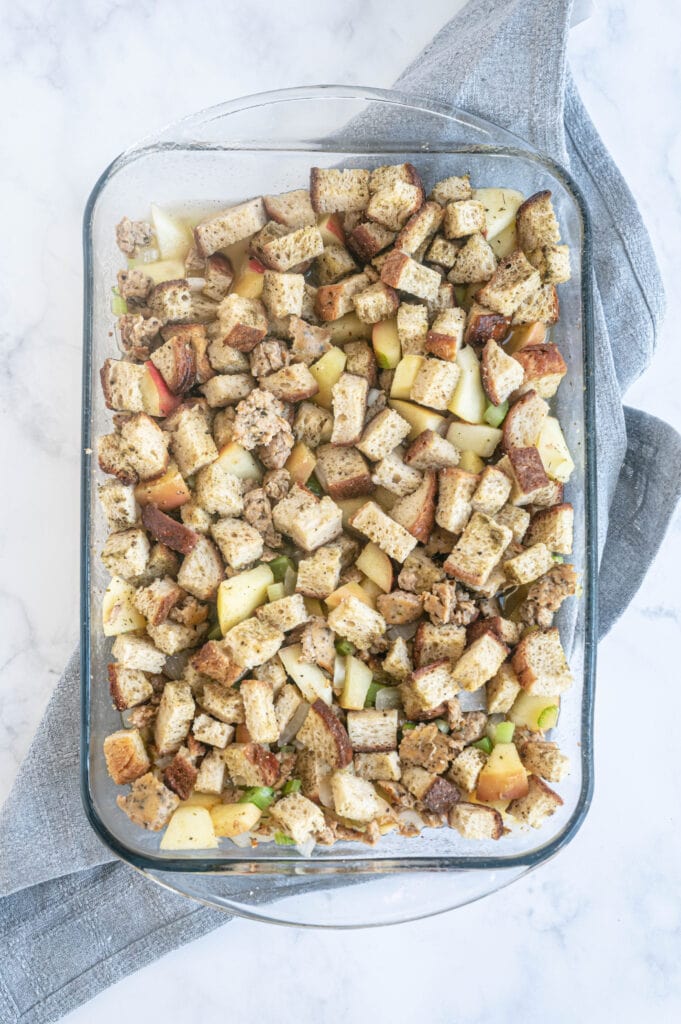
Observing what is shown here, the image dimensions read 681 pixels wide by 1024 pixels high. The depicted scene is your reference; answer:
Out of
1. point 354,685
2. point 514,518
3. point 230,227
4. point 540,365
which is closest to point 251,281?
point 230,227

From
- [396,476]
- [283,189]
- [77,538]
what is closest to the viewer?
[396,476]

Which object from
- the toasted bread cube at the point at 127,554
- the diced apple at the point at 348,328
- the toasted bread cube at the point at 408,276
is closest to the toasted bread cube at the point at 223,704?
the toasted bread cube at the point at 127,554

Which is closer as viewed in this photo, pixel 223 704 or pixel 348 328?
pixel 223 704

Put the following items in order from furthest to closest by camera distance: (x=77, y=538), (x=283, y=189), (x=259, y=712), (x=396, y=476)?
(x=77, y=538) → (x=283, y=189) → (x=396, y=476) → (x=259, y=712)

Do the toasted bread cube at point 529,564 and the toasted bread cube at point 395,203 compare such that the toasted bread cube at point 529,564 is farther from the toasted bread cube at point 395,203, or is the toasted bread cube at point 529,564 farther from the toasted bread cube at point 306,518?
the toasted bread cube at point 395,203

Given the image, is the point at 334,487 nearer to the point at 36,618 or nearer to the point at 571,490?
the point at 571,490

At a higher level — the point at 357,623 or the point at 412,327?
the point at 412,327

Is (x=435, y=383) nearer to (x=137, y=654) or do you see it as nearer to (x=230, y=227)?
(x=230, y=227)
